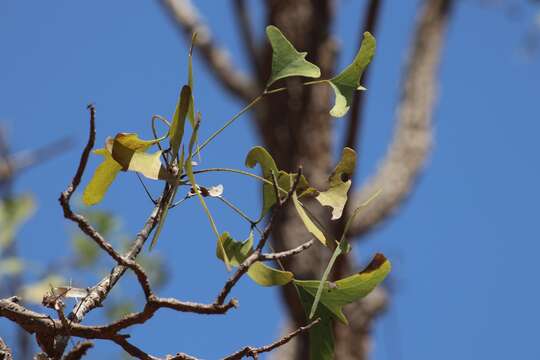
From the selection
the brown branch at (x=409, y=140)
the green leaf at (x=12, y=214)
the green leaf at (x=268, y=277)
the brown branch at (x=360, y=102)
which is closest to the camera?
the green leaf at (x=268, y=277)

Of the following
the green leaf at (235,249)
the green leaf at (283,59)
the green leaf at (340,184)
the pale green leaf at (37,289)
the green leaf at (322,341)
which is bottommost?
the green leaf at (322,341)

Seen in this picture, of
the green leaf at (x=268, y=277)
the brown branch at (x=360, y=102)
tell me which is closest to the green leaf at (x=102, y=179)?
the green leaf at (x=268, y=277)

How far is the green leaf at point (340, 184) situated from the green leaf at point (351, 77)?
32 mm

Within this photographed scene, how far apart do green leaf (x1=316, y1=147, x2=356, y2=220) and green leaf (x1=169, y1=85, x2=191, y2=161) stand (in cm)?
12

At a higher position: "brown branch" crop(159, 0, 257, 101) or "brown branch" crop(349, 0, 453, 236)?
"brown branch" crop(159, 0, 257, 101)

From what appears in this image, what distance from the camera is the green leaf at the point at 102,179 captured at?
590mm

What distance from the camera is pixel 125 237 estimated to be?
248 centimetres

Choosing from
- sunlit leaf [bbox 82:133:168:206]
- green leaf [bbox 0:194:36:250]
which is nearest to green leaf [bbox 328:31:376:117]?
sunlit leaf [bbox 82:133:168:206]

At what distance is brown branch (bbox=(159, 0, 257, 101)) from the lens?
130 inches

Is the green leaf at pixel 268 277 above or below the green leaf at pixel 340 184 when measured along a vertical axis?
below

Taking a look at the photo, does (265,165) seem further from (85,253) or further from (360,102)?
(85,253)

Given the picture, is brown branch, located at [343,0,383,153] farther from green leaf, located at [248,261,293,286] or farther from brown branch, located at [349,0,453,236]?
green leaf, located at [248,261,293,286]

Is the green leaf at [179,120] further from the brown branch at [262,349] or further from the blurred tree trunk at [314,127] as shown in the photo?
the blurred tree trunk at [314,127]

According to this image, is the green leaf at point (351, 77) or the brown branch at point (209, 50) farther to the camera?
the brown branch at point (209, 50)
